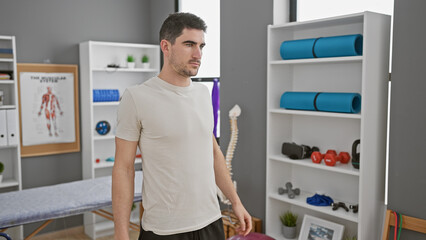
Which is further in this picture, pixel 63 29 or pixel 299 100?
pixel 63 29

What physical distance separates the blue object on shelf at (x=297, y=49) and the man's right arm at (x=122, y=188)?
5.03 feet

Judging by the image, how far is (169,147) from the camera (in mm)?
1456

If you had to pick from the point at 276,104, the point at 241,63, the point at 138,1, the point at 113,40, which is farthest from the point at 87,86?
the point at 276,104

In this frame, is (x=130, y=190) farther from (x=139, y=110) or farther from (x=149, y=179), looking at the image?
(x=139, y=110)

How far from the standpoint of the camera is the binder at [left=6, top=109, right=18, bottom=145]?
3.46m

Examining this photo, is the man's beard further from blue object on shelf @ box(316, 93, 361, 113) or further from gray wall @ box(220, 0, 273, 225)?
gray wall @ box(220, 0, 273, 225)

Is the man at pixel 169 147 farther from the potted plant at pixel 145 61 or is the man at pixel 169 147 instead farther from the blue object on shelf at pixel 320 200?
the potted plant at pixel 145 61

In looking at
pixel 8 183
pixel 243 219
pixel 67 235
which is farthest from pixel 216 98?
pixel 243 219

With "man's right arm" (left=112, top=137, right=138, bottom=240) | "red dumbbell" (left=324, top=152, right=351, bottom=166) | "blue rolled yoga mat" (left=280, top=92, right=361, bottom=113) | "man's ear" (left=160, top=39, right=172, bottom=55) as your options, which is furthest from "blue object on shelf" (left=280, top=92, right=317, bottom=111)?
"man's right arm" (left=112, top=137, right=138, bottom=240)

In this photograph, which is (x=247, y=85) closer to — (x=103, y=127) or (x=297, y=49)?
(x=297, y=49)

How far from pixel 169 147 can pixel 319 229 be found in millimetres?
1649

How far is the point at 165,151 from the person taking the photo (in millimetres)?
1456

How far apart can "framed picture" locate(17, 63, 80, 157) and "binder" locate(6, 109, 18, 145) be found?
292 mm

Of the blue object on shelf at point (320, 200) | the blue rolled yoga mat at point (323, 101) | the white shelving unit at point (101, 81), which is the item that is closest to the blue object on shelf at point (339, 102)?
the blue rolled yoga mat at point (323, 101)
